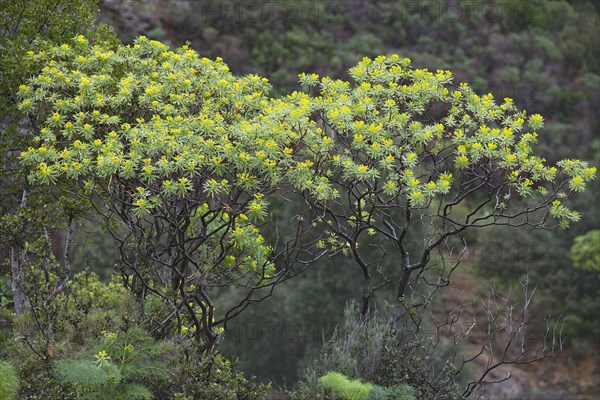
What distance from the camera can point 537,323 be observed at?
79.6 ft

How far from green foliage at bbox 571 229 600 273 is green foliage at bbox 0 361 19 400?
19.3 m

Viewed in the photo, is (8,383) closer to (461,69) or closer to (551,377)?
(551,377)

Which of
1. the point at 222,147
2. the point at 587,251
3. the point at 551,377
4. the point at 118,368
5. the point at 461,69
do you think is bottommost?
the point at 118,368

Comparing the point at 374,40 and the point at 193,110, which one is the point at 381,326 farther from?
the point at 374,40

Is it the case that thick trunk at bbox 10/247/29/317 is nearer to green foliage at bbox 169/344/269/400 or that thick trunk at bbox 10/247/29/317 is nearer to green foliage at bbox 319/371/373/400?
green foliage at bbox 169/344/269/400

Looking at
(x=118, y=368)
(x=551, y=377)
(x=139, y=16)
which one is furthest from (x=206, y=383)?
(x=139, y=16)

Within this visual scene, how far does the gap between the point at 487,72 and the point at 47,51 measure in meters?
26.0

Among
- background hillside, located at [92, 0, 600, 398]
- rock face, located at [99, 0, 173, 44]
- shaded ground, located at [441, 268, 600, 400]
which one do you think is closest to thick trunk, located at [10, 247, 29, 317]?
background hillside, located at [92, 0, 600, 398]

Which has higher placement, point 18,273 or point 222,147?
point 222,147

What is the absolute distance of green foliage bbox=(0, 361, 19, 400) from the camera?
6461 mm

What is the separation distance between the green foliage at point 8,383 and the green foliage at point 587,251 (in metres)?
19.3

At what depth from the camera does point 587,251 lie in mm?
23344

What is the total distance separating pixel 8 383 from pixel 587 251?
65.1 feet

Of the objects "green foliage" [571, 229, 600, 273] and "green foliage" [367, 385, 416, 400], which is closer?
"green foliage" [367, 385, 416, 400]
